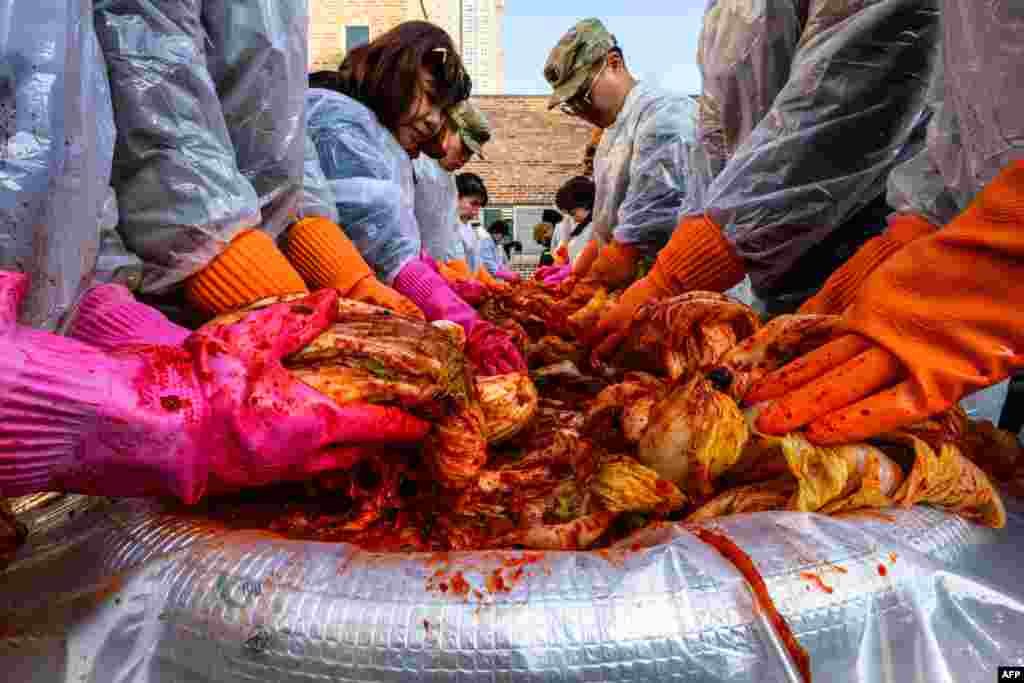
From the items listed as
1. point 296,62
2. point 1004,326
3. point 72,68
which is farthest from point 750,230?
point 72,68

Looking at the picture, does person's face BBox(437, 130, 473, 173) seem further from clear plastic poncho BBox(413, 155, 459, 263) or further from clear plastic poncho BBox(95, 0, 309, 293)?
clear plastic poncho BBox(95, 0, 309, 293)

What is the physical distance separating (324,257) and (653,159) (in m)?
2.54

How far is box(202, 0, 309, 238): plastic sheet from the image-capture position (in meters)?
1.69

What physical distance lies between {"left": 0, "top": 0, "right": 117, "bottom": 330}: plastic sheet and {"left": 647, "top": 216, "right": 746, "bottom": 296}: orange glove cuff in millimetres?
1851

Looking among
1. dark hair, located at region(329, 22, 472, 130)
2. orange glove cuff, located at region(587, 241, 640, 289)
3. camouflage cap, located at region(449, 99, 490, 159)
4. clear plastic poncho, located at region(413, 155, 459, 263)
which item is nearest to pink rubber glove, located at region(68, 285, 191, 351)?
dark hair, located at region(329, 22, 472, 130)

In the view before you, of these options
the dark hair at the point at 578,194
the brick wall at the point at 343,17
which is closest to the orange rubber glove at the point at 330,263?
the dark hair at the point at 578,194

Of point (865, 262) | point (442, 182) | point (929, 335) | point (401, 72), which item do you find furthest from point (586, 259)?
point (929, 335)

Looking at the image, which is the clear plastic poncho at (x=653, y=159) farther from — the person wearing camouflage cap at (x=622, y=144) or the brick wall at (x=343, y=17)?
the brick wall at (x=343, y=17)

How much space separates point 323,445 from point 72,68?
0.76m

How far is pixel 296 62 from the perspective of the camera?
72.3 inches

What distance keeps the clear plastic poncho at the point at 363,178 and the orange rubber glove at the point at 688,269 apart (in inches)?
44.5

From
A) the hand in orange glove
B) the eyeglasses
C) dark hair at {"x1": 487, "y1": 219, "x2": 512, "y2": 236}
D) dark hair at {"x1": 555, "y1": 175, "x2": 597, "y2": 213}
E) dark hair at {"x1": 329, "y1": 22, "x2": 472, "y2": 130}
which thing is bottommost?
dark hair at {"x1": 487, "y1": 219, "x2": 512, "y2": 236}

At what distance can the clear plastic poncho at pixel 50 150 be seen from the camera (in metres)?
0.89

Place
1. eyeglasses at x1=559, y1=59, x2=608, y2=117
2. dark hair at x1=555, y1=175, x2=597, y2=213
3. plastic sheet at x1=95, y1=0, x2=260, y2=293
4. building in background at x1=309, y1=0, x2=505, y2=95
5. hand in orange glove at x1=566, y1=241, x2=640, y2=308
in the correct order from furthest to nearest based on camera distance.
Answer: building in background at x1=309, y1=0, x2=505, y2=95 → dark hair at x1=555, y1=175, x2=597, y2=213 → eyeglasses at x1=559, y1=59, x2=608, y2=117 → hand in orange glove at x1=566, y1=241, x2=640, y2=308 → plastic sheet at x1=95, y1=0, x2=260, y2=293
